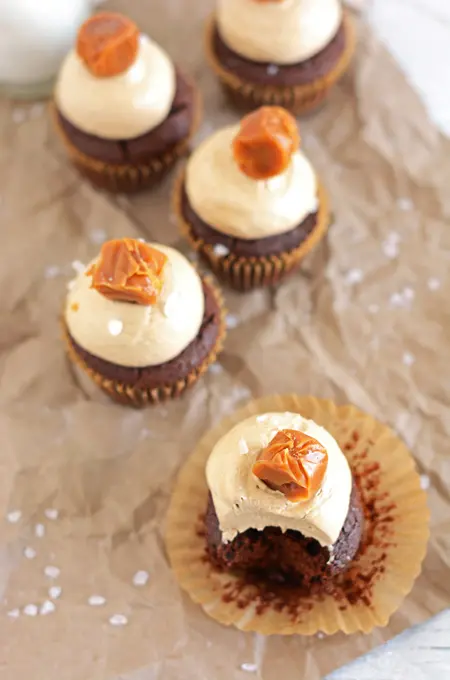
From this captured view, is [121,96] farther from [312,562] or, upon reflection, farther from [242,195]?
[312,562]

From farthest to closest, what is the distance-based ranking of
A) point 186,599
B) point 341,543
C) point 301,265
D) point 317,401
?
1. point 301,265
2. point 317,401
3. point 186,599
4. point 341,543

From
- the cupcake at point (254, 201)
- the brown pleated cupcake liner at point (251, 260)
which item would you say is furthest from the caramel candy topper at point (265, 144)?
the brown pleated cupcake liner at point (251, 260)

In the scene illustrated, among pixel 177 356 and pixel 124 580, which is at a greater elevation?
pixel 177 356

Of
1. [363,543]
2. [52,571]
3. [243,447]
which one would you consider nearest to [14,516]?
[52,571]

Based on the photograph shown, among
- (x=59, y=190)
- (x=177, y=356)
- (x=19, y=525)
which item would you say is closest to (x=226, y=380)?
(x=177, y=356)

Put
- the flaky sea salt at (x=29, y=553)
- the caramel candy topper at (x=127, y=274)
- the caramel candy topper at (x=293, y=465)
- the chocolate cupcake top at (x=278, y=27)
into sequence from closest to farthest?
the caramel candy topper at (x=293, y=465) → the caramel candy topper at (x=127, y=274) → the flaky sea salt at (x=29, y=553) → the chocolate cupcake top at (x=278, y=27)

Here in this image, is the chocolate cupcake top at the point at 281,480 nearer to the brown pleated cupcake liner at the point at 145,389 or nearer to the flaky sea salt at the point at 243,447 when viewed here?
the flaky sea salt at the point at 243,447

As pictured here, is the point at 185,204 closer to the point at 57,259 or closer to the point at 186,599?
the point at 57,259
